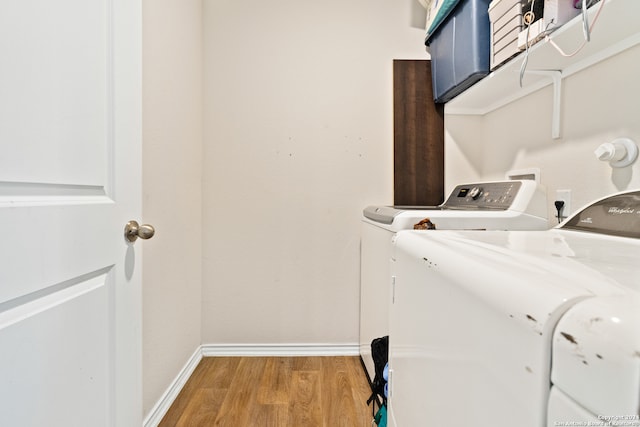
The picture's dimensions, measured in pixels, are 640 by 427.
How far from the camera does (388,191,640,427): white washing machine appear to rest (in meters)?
0.26

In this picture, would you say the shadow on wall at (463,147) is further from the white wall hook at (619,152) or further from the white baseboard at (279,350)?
the white baseboard at (279,350)

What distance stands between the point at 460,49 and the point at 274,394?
189 centimetres

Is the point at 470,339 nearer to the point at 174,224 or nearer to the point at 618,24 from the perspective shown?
the point at 618,24

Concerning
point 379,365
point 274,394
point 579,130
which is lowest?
point 274,394

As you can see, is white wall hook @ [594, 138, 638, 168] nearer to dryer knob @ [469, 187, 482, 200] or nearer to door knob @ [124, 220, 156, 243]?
dryer knob @ [469, 187, 482, 200]

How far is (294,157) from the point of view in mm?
2008

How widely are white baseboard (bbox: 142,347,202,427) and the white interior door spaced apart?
54cm

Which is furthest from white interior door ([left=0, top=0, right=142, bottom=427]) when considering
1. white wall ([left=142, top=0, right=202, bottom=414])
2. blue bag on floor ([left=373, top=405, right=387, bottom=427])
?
blue bag on floor ([left=373, top=405, right=387, bottom=427])

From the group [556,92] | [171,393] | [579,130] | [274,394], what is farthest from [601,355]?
[171,393]

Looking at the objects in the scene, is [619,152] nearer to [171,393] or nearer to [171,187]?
[171,187]

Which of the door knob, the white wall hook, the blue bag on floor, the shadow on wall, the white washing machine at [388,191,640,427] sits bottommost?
the blue bag on floor

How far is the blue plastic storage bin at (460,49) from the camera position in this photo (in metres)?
1.42

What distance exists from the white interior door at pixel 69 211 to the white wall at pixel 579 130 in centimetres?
139

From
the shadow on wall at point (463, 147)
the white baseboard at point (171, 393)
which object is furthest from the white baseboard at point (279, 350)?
the shadow on wall at point (463, 147)
